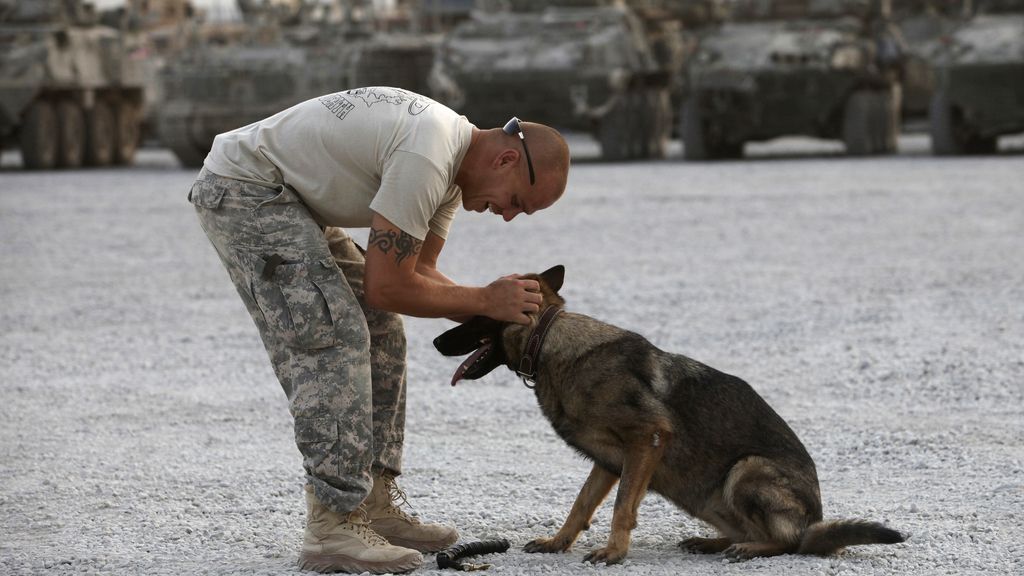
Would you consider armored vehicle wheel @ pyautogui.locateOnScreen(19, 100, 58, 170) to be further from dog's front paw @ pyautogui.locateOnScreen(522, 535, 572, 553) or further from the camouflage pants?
dog's front paw @ pyautogui.locateOnScreen(522, 535, 572, 553)

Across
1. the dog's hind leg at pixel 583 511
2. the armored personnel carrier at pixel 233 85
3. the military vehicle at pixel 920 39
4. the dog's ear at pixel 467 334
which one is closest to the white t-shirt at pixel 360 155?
the dog's ear at pixel 467 334

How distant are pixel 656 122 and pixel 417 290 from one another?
20369 millimetres

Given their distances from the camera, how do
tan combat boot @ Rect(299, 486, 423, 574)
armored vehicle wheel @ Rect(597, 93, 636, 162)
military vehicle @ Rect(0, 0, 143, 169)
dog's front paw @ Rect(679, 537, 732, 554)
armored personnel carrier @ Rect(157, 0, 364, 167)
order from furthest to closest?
1. military vehicle @ Rect(0, 0, 143, 169)
2. armored personnel carrier @ Rect(157, 0, 364, 167)
3. armored vehicle wheel @ Rect(597, 93, 636, 162)
4. dog's front paw @ Rect(679, 537, 732, 554)
5. tan combat boot @ Rect(299, 486, 423, 574)

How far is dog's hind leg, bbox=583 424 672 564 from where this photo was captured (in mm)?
4477

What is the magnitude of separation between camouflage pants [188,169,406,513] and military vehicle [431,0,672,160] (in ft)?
59.7

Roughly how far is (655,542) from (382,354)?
1015 mm

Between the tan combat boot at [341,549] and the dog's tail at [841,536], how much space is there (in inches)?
44.4


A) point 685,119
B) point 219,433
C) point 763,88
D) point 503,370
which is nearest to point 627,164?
point 685,119

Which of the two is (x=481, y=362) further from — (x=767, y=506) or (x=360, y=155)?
(x=767, y=506)

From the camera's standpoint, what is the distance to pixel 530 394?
24.3 feet

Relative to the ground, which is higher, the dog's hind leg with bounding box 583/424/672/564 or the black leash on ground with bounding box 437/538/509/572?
the dog's hind leg with bounding box 583/424/672/564

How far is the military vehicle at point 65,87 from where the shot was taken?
2475 centimetres

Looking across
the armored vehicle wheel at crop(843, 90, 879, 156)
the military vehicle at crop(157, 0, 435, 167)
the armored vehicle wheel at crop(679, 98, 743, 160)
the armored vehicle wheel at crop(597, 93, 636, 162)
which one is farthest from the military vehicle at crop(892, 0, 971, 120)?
the military vehicle at crop(157, 0, 435, 167)

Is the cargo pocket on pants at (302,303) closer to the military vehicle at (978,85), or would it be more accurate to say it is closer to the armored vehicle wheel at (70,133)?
the military vehicle at (978,85)
